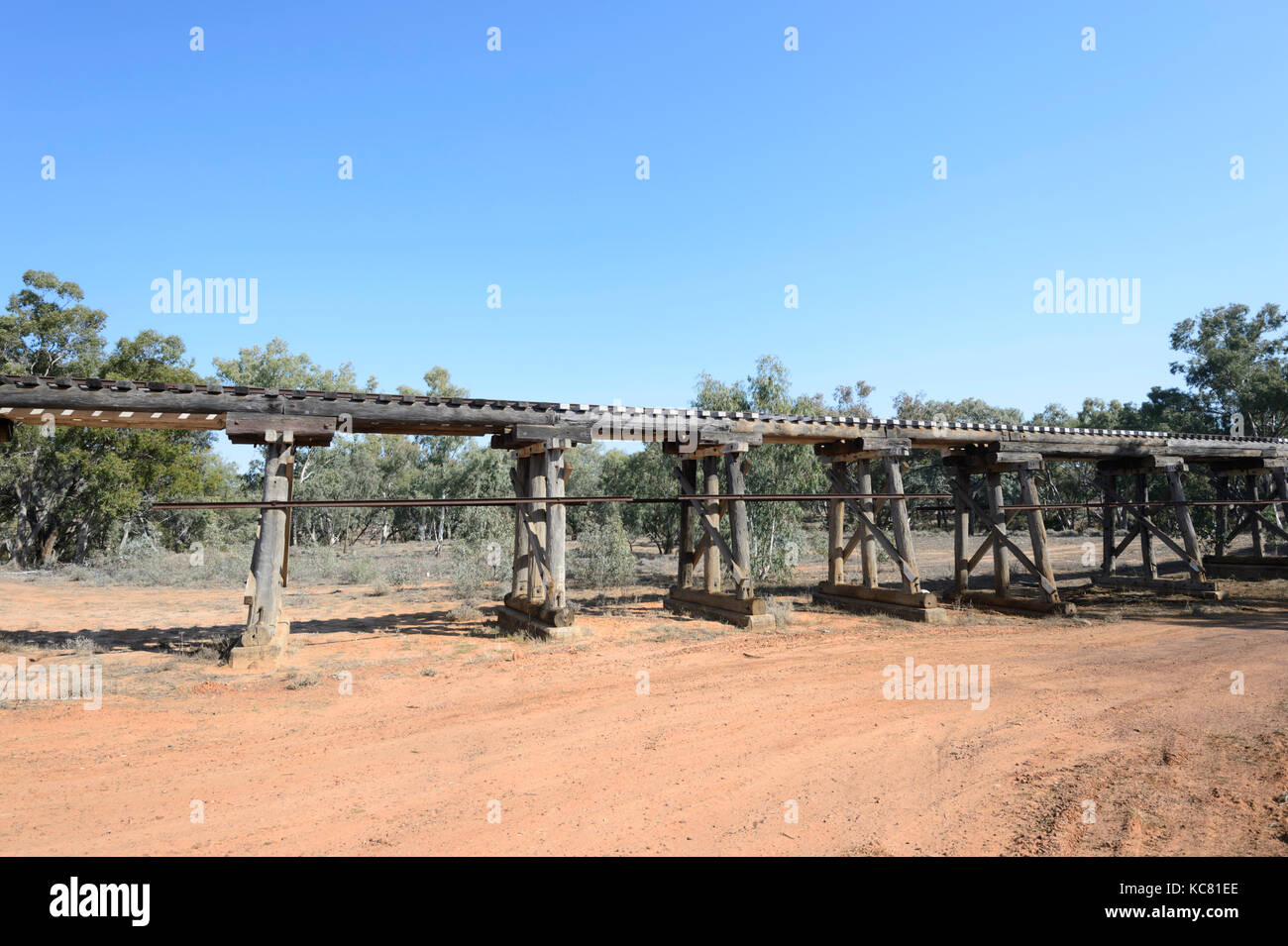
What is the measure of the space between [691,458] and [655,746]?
856 centimetres

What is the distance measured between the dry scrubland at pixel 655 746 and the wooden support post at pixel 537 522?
1095mm

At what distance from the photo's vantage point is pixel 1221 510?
22.0 m

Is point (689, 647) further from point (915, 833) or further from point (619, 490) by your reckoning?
point (619, 490)

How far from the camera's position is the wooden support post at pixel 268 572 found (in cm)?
891

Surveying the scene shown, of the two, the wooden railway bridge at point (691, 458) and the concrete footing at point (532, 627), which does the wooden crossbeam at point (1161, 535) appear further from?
the concrete footing at point (532, 627)

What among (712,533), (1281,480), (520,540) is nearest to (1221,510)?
(1281,480)

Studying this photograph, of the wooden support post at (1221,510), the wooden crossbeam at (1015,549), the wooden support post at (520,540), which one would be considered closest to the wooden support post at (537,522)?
the wooden support post at (520,540)

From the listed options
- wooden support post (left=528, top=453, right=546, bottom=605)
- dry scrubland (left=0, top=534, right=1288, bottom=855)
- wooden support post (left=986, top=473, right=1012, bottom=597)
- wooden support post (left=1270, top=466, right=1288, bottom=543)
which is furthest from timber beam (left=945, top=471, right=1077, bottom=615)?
wooden support post (left=1270, top=466, right=1288, bottom=543)

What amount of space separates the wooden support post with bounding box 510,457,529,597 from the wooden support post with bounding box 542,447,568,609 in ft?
4.80

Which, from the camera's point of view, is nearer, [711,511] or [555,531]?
[555,531]

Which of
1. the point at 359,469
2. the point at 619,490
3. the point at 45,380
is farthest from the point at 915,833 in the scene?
the point at 359,469

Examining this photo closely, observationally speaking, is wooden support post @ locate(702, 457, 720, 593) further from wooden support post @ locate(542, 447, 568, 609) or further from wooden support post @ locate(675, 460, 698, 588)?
wooden support post @ locate(542, 447, 568, 609)

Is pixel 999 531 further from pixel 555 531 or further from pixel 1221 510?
pixel 1221 510

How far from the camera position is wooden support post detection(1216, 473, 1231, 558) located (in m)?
20.1
